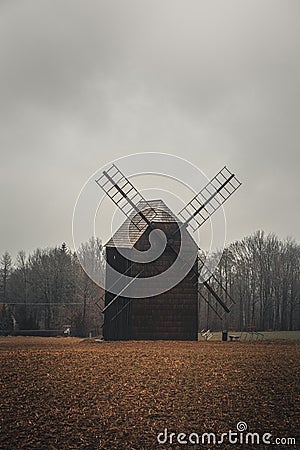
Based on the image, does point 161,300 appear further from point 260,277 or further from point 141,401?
point 260,277

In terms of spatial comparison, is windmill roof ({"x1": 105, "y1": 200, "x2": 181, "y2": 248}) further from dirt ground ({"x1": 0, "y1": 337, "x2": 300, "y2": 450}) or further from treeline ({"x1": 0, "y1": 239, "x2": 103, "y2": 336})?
treeline ({"x1": 0, "y1": 239, "x2": 103, "y2": 336})

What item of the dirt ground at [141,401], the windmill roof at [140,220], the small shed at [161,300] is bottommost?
the dirt ground at [141,401]

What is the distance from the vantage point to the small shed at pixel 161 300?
28.7 metres

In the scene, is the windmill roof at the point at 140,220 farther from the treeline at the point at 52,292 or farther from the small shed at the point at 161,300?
the treeline at the point at 52,292

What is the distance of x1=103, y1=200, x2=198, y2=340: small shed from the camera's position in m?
28.7

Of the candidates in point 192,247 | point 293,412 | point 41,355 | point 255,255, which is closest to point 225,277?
point 255,255

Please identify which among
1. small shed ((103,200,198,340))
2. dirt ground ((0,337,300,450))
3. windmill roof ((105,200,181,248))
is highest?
windmill roof ((105,200,181,248))

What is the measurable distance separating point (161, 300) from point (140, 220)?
160 inches

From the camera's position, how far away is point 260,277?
70000 mm

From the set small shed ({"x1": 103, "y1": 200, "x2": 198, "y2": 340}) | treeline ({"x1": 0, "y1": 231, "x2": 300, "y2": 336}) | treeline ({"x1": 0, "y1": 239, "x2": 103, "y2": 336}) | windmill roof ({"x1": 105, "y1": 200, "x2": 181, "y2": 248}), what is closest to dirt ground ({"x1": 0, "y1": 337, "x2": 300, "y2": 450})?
small shed ({"x1": 103, "y1": 200, "x2": 198, "y2": 340})

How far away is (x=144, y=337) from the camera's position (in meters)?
28.6

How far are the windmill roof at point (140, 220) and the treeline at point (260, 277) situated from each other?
129ft

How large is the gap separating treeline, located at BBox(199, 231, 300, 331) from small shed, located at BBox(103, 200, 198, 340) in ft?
130

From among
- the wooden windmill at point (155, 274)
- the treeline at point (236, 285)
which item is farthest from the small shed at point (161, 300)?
the treeline at point (236, 285)
